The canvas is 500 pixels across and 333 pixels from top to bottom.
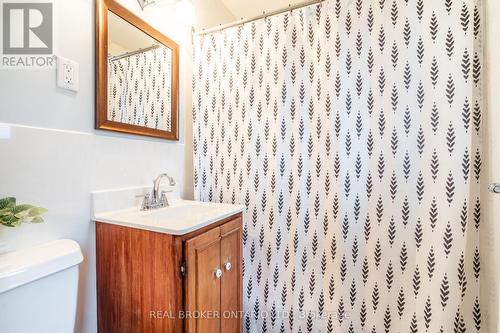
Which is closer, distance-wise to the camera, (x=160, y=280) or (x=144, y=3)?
(x=160, y=280)

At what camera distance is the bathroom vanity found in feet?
2.64

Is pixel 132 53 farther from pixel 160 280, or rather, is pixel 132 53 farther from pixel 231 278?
pixel 231 278

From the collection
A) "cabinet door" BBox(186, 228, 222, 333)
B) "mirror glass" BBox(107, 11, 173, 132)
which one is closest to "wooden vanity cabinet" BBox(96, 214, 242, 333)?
"cabinet door" BBox(186, 228, 222, 333)

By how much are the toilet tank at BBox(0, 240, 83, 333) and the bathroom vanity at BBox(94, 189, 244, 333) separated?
0.18 m

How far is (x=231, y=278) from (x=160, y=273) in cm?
39

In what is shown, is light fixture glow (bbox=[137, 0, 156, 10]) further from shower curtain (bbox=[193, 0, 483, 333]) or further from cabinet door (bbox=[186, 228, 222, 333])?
cabinet door (bbox=[186, 228, 222, 333])

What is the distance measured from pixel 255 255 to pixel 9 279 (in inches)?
40.2

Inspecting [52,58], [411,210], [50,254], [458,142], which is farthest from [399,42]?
[50,254]

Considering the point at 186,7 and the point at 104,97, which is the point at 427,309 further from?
the point at 186,7

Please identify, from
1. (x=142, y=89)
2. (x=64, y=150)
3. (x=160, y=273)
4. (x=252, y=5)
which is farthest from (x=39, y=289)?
(x=252, y=5)

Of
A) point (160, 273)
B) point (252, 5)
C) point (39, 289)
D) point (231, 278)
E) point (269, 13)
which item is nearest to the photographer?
point (39, 289)

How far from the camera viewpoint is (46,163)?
2.63 ft

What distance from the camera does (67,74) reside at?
85cm

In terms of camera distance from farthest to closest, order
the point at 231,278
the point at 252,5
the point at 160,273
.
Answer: the point at 252,5 < the point at 231,278 < the point at 160,273
